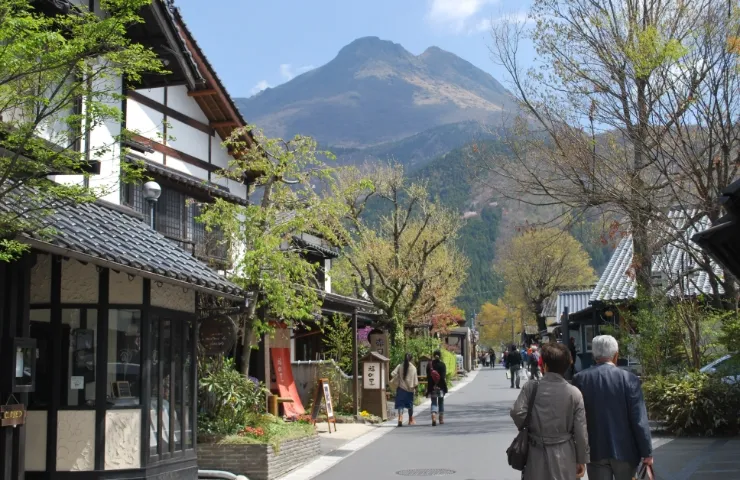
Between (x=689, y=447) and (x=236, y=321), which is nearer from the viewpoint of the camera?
(x=689, y=447)

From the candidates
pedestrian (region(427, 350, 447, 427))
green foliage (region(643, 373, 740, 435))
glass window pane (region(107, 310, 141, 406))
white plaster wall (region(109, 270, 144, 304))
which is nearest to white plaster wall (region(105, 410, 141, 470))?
glass window pane (region(107, 310, 141, 406))

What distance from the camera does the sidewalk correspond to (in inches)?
482

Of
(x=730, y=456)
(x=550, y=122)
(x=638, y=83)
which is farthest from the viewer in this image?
(x=550, y=122)

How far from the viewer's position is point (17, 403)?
964 cm

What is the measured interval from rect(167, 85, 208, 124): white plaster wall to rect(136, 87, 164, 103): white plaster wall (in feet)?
0.93

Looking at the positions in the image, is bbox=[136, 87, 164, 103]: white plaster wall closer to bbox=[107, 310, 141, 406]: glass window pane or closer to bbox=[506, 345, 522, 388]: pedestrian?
bbox=[107, 310, 141, 406]: glass window pane

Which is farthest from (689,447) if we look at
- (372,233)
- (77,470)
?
(372,233)

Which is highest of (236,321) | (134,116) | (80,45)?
(134,116)

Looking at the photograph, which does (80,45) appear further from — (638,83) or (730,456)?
(638,83)

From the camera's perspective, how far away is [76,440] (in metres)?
11.3

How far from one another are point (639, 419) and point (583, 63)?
14356mm

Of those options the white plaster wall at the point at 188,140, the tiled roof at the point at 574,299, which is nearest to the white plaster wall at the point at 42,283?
the white plaster wall at the point at 188,140

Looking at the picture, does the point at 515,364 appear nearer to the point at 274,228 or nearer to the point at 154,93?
the point at 154,93

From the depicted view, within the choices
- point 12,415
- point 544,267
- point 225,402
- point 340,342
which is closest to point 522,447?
point 12,415
